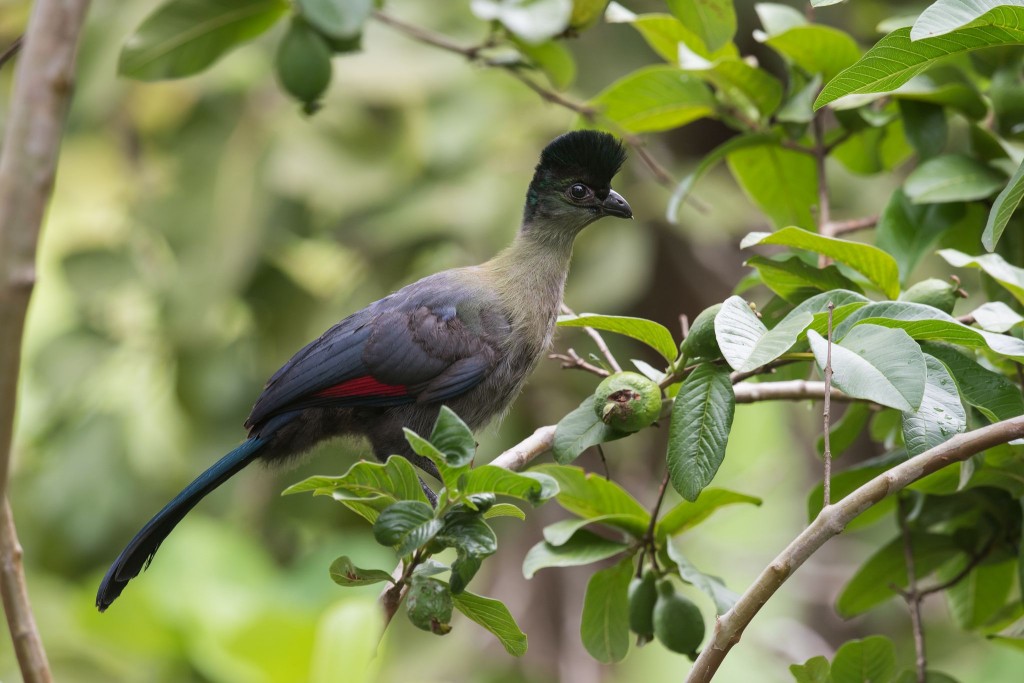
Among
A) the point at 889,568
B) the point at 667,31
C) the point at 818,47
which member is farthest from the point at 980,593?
the point at 667,31

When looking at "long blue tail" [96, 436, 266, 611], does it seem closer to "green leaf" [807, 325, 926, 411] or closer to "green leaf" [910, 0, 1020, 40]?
"green leaf" [807, 325, 926, 411]

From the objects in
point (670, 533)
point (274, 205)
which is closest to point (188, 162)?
point (274, 205)

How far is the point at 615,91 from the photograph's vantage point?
2.66 meters

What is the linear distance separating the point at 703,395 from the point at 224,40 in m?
1.62

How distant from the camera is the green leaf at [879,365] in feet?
5.09

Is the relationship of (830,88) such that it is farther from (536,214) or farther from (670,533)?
(536,214)

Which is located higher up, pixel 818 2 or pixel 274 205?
pixel 818 2

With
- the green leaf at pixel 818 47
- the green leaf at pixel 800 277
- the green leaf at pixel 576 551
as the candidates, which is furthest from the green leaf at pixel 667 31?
the green leaf at pixel 576 551

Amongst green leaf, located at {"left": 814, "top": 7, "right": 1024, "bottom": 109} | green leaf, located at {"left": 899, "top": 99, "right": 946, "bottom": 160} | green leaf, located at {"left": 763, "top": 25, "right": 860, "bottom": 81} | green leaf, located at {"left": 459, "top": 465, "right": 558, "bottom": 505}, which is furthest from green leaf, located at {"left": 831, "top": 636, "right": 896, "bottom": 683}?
green leaf, located at {"left": 763, "top": 25, "right": 860, "bottom": 81}

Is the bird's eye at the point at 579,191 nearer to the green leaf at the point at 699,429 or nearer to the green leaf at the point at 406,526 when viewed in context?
the green leaf at the point at 699,429

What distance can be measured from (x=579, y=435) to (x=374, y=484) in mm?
407

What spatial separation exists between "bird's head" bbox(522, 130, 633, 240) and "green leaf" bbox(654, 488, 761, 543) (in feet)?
3.30

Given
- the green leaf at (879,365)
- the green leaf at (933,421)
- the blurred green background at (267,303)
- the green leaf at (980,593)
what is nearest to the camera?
the green leaf at (879,365)

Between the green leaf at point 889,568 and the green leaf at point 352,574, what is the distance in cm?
112
